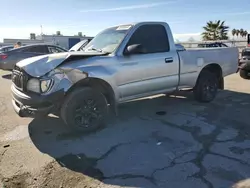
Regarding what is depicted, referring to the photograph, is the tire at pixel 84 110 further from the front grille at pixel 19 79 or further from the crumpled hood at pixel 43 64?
the front grille at pixel 19 79

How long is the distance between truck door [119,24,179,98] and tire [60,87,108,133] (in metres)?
0.56

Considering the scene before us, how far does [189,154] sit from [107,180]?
1.34 m

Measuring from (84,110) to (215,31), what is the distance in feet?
133

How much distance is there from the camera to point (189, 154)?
12.6 feet

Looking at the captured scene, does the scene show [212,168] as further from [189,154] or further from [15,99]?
[15,99]

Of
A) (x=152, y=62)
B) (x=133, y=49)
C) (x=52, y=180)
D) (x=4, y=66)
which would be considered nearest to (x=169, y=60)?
(x=152, y=62)

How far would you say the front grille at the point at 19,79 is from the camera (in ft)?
14.4

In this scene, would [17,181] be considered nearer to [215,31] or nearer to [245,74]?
[245,74]

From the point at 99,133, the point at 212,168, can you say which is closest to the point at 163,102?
the point at 99,133

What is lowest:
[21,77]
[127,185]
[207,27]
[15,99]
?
[127,185]

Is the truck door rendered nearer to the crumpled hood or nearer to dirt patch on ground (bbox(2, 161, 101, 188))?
the crumpled hood

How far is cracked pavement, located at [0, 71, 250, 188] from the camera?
320 centimetres

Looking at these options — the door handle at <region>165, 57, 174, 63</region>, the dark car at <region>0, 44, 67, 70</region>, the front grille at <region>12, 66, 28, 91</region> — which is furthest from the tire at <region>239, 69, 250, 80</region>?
the front grille at <region>12, 66, 28, 91</region>

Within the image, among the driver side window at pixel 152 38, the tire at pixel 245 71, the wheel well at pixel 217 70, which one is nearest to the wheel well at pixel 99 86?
the driver side window at pixel 152 38
